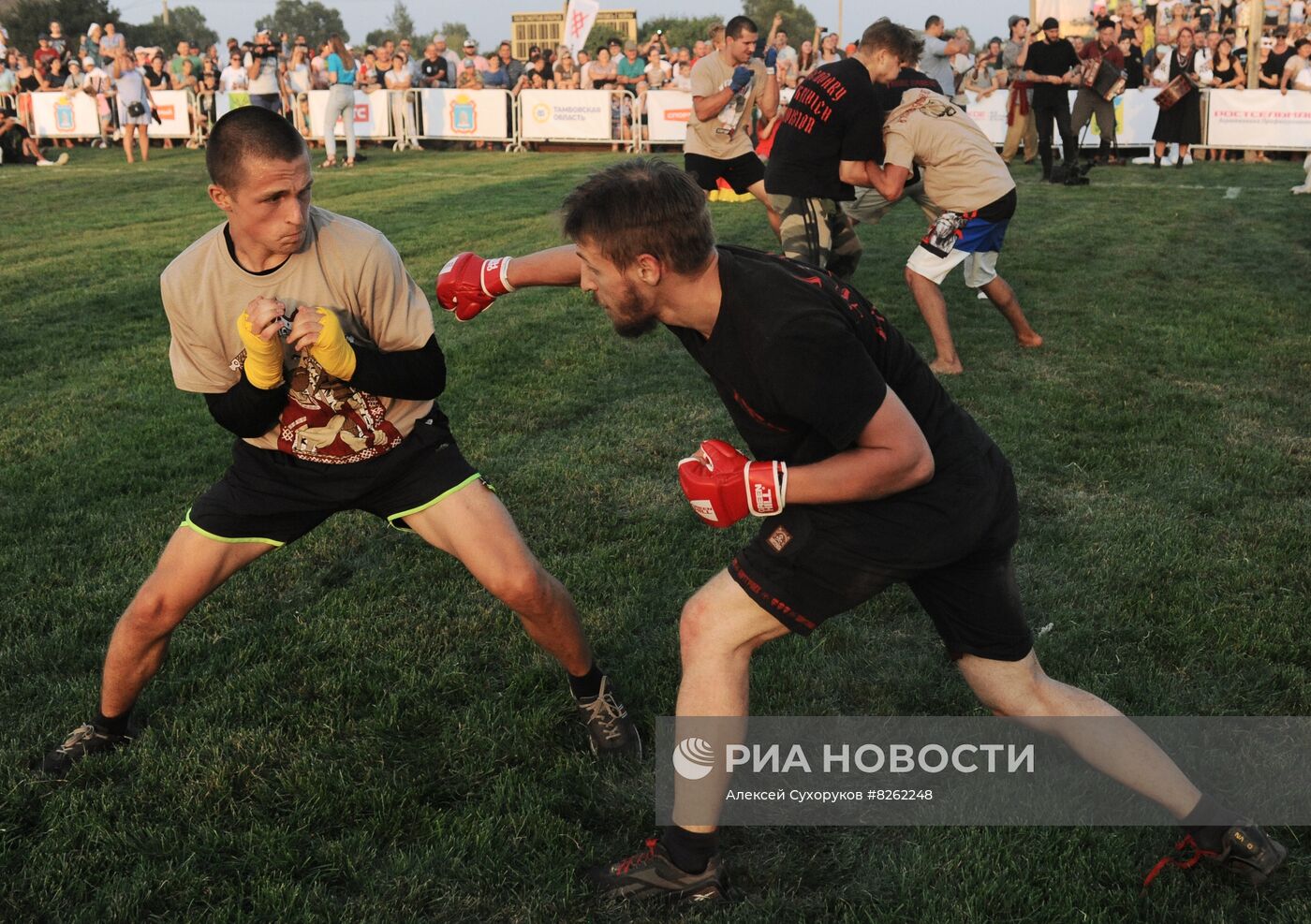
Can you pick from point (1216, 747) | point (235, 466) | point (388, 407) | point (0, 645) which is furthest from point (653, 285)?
point (0, 645)

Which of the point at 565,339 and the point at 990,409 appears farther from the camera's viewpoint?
the point at 565,339

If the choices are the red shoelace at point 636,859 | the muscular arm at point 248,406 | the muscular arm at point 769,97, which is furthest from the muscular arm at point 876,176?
the red shoelace at point 636,859

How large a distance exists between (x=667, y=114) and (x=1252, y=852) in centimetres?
2164

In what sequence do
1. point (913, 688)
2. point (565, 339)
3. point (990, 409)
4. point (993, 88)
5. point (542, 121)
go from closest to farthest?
1. point (913, 688)
2. point (990, 409)
3. point (565, 339)
4. point (993, 88)
5. point (542, 121)

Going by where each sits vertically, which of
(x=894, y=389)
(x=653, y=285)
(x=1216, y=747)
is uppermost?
(x=653, y=285)

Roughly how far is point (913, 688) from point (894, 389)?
148 cm

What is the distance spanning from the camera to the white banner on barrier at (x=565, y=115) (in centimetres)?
2339

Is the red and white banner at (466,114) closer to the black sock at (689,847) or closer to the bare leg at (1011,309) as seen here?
the bare leg at (1011,309)

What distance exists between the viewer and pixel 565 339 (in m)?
8.09

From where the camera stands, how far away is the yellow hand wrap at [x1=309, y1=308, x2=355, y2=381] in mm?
2740

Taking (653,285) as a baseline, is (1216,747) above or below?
below

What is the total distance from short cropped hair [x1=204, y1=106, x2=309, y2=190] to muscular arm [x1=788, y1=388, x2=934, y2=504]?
1556 millimetres

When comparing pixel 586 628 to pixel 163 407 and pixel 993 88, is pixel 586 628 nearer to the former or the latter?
pixel 163 407

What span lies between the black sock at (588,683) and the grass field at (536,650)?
0.14 m
